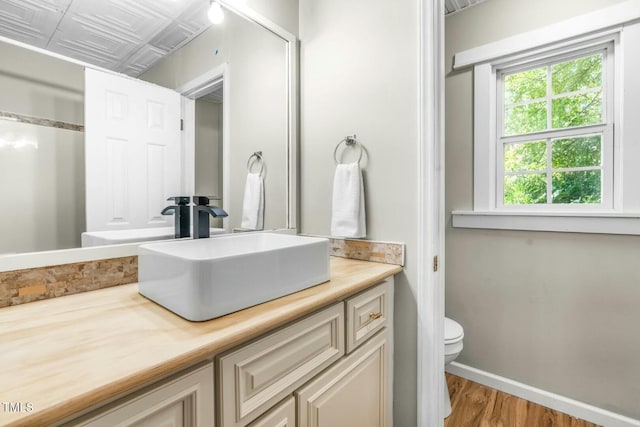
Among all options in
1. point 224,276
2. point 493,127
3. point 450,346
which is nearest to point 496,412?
point 450,346

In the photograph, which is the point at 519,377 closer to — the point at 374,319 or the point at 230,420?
the point at 374,319

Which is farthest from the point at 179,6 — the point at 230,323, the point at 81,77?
the point at 230,323

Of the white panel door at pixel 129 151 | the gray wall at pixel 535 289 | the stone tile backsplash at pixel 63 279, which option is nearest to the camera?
the stone tile backsplash at pixel 63 279

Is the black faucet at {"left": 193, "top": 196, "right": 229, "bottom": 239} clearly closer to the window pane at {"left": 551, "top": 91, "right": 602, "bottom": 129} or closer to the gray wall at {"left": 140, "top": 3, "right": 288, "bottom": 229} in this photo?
the gray wall at {"left": 140, "top": 3, "right": 288, "bottom": 229}

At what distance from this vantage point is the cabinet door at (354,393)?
82 centimetres

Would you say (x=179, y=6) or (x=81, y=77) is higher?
(x=179, y=6)

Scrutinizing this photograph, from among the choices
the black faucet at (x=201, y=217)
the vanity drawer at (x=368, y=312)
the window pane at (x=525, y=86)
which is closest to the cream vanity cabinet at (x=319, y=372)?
the vanity drawer at (x=368, y=312)

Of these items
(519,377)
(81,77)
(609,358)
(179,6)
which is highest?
(179,6)

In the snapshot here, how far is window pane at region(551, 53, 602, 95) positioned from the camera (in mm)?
1633

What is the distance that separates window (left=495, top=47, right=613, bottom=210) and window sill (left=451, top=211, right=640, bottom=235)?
0.12m

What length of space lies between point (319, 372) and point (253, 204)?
810mm

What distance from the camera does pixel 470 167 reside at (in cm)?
191

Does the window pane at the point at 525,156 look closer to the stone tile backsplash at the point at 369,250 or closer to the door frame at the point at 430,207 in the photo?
the door frame at the point at 430,207

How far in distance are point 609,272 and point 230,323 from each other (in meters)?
1.83
